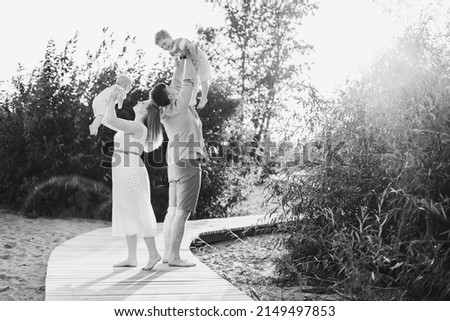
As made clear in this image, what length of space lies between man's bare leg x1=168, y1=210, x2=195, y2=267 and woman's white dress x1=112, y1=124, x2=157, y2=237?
162 millimetres

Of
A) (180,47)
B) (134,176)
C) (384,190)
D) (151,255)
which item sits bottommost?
(151,255)

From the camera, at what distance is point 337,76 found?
5504mm

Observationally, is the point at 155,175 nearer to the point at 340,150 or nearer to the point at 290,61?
the point at 340,150

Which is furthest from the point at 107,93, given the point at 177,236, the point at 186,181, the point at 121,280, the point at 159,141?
the point at 121,280

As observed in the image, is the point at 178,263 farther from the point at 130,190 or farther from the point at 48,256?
the point at 48,256

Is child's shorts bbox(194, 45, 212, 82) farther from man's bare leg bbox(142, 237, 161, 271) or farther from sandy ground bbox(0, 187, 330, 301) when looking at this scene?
sandy ground bbox(0, 187, 330, 301)

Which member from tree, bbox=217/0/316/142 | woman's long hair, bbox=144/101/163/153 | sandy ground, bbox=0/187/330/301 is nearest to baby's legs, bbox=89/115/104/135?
woman's long hair, bbox=144/101/163/153

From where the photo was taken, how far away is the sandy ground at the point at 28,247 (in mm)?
4734

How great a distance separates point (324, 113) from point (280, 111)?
8.10 m

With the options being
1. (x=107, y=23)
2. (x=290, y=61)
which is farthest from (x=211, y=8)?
(x=107, y=23)

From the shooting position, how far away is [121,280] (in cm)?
421

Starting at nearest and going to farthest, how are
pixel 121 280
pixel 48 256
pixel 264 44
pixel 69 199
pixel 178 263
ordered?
pixel 121 280, pixel 178 263, pixel 48 256, pixel 69 199, pixel 264 44

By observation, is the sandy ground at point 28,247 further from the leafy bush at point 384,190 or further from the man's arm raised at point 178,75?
the leafy bush at point 384,190

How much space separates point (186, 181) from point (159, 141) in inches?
13.3
